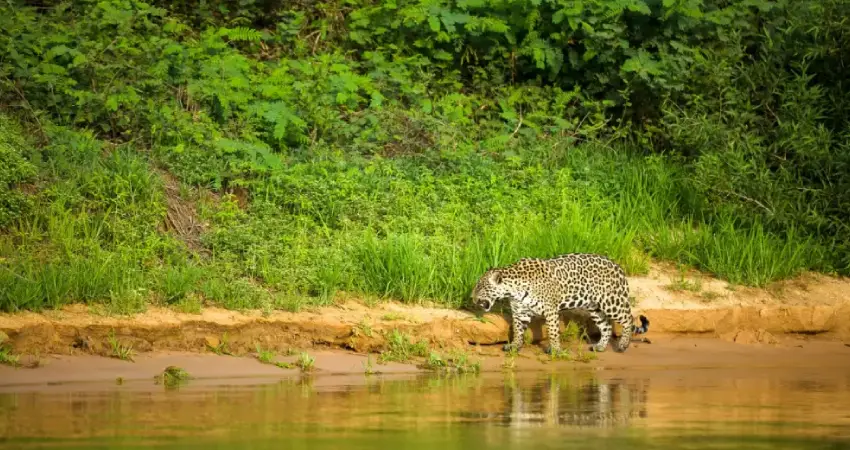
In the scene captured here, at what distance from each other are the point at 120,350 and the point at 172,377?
0.62 metres

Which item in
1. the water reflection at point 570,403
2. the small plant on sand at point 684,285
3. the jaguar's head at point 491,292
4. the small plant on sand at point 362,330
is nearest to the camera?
the water reflection at point 570,403

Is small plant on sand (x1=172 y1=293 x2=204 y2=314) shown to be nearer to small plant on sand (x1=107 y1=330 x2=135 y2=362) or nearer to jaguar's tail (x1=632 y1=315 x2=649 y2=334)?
small plant on sand (x1=107 y1=330 x2=135 y2=362)

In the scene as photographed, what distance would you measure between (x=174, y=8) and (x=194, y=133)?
Result: 11.5 feet

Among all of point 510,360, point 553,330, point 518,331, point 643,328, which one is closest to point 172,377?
point 510,360

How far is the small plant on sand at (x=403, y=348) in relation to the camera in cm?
1116

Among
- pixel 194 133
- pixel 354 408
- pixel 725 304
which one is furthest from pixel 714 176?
→ pixel 354 408

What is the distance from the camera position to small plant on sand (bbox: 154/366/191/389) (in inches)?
397

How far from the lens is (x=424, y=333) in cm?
1150

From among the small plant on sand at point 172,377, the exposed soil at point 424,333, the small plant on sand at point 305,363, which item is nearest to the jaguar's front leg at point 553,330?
the exposed soil at point 424,333

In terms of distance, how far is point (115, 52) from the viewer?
14562 mm

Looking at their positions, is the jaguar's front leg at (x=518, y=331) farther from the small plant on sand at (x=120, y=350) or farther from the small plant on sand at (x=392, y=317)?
the small plant on sand at (x=120, y=350)

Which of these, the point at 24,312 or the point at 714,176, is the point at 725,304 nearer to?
the point at 714,176

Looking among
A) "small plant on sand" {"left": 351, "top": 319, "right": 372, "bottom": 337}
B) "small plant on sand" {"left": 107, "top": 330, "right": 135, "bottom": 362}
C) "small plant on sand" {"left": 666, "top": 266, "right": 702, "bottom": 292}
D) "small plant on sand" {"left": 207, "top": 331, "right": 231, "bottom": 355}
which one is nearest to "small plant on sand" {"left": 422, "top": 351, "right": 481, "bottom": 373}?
"small plant on sand" {"left": 351, "top": 319, "right": 372, "bottom": 337}

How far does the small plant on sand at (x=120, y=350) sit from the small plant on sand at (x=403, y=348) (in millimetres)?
2075
